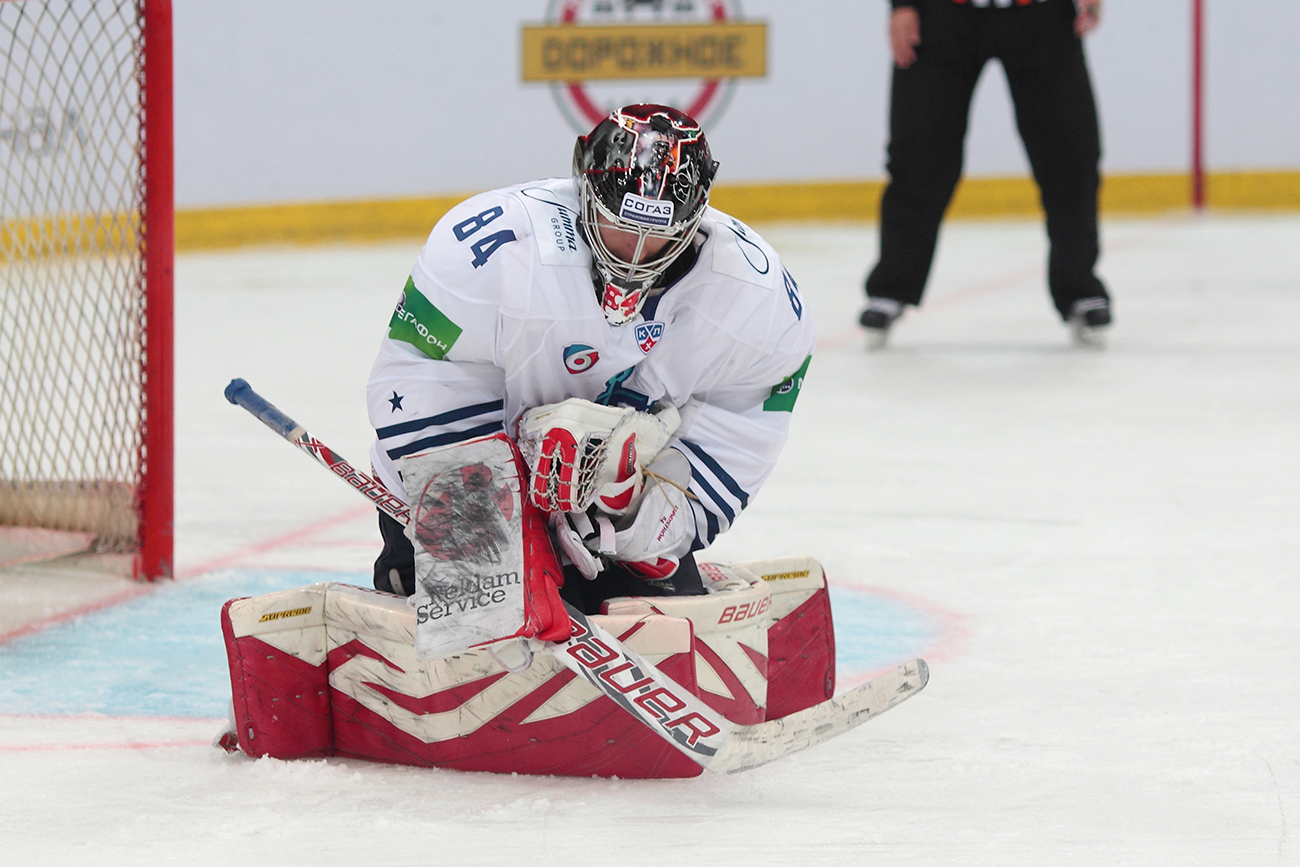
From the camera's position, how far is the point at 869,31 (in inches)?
322

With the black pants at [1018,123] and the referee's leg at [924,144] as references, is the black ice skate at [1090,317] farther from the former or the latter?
the referee's leg at [924,144]

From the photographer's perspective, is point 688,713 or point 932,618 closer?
point 688,713

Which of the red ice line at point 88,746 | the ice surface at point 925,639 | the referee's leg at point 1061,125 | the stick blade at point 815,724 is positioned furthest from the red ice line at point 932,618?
the referee's leg at point 1061,125

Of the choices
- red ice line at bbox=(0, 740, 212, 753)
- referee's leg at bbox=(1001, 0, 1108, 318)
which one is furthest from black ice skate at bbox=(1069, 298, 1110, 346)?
red ice line at bbox=(0, 740, 212, 753)

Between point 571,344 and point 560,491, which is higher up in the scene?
point 571,344

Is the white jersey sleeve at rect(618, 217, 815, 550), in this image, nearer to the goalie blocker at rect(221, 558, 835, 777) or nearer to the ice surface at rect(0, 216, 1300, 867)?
the goalie blocker at rect(221, 558, 835, 777)

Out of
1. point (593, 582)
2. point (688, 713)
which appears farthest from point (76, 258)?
point (688, 713)

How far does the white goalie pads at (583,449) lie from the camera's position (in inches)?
63.1

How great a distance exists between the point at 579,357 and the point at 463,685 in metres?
0.34

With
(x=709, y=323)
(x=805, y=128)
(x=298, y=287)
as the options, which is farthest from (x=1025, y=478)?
(x=805, y=128)

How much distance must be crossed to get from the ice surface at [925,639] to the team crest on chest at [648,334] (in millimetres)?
430

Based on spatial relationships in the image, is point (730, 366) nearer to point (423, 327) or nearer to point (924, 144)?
point (423, 327)

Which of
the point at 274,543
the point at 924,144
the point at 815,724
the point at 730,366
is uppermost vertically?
the point at 924,144

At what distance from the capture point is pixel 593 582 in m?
1.81
